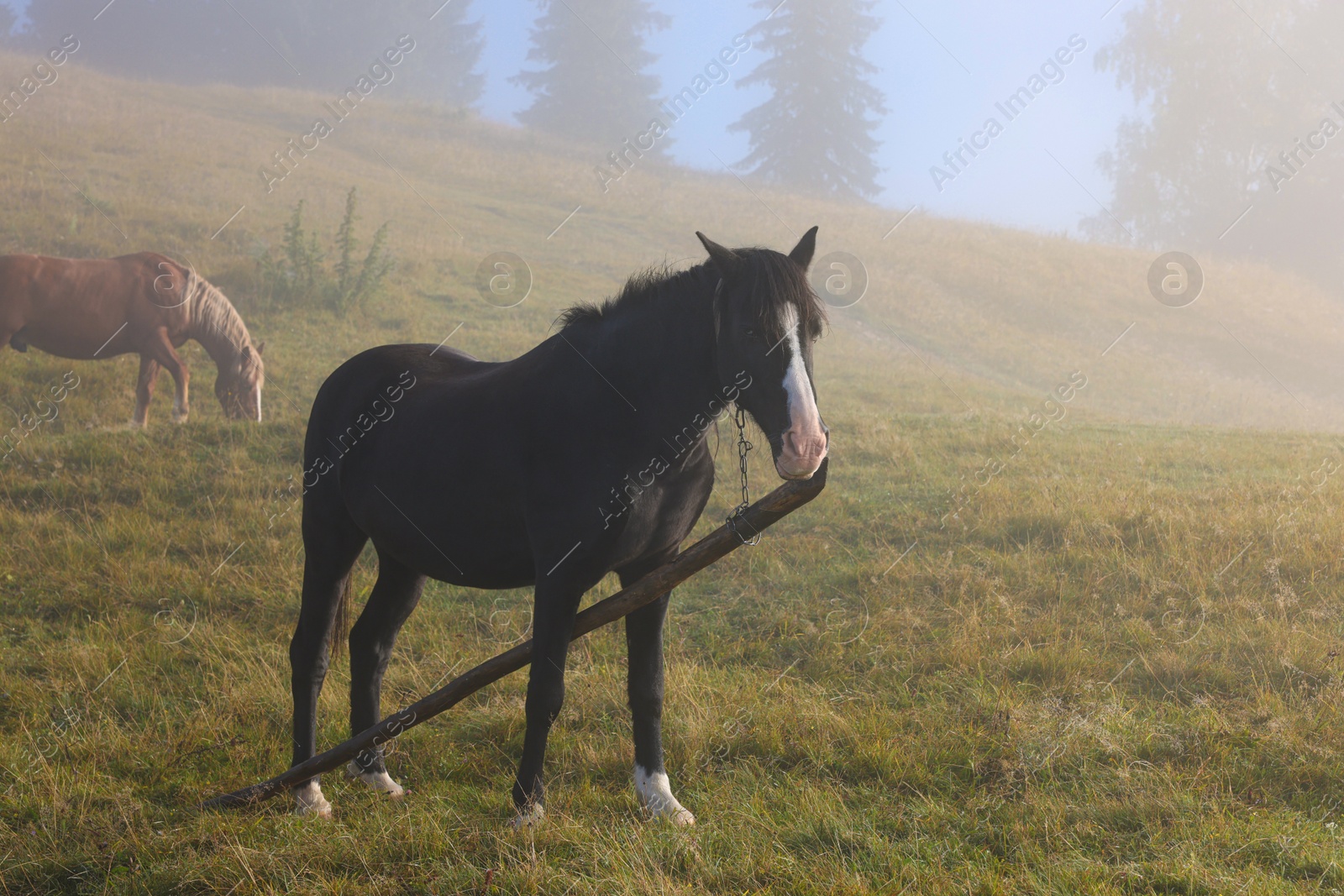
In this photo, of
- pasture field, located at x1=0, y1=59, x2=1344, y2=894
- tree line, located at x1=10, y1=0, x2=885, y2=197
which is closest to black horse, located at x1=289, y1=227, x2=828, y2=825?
pasture field, located at x1=0, y1=59, x2=1344, y2=894

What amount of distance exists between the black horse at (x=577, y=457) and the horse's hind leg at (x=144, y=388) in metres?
9.38

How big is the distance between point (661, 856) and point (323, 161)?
34.2 m

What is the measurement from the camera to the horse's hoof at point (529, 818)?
11.3ft

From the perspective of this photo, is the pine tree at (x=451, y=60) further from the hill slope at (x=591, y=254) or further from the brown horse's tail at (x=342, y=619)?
the brown horse's tail at (x=342, y=619)

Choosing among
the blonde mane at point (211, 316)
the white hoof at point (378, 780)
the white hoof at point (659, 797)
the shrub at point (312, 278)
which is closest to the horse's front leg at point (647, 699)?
the white hoof at point (659, 797)

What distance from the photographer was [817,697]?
5.10 metres

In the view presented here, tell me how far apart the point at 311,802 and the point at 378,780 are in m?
0.33

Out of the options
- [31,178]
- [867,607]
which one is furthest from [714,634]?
[31,178]

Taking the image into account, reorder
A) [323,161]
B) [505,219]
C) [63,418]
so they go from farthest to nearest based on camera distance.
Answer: [323,161] < [505,219] < [63,418]

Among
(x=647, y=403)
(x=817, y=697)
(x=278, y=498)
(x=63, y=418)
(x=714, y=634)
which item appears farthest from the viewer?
(x=63, y=418)

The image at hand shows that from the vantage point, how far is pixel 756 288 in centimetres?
311

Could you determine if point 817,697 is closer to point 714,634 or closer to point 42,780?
point 714,634

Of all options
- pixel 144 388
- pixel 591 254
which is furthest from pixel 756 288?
pixel 591 254

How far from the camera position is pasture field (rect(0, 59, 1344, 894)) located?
10.9 ft
